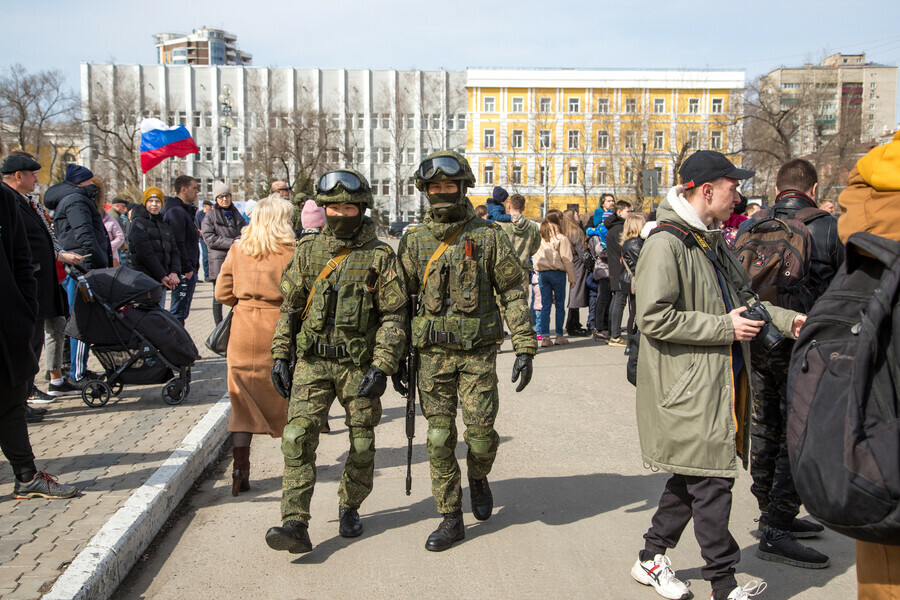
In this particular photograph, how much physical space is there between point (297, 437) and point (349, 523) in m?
0.67

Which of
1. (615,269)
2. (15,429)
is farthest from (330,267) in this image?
(615,269)

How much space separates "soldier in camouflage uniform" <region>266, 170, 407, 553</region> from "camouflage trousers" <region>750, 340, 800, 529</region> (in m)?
2.00

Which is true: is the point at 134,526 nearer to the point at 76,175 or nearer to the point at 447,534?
the point at 447,534

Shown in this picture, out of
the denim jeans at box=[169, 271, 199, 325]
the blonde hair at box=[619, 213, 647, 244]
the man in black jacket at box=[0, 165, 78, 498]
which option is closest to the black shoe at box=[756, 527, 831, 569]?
the man in black jacket at box=[0, 165, 78, 498]

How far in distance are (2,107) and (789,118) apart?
58530 millimetres

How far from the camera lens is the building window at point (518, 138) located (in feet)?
245

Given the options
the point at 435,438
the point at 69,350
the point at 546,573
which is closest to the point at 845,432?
the point at 546,573

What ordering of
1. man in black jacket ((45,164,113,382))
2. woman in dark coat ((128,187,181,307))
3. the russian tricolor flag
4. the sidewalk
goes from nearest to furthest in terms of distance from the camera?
the sidewalk, man in black jacket ((45,164,113,382)), woman in dark coat ((128,187,181,307)), the russian tricolor flag

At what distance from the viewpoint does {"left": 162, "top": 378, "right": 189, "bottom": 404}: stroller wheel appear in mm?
7469

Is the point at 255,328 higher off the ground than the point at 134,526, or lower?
higher

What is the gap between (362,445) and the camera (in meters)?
4.38

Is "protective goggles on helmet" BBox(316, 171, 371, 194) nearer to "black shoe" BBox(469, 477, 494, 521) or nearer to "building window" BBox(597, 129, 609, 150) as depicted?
"black shoe" BBox(469, 477, 494, 521)

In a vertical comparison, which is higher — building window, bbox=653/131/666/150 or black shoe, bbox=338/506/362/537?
building window, bbox=653/131/666/150

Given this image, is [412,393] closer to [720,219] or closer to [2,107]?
[720,219]
